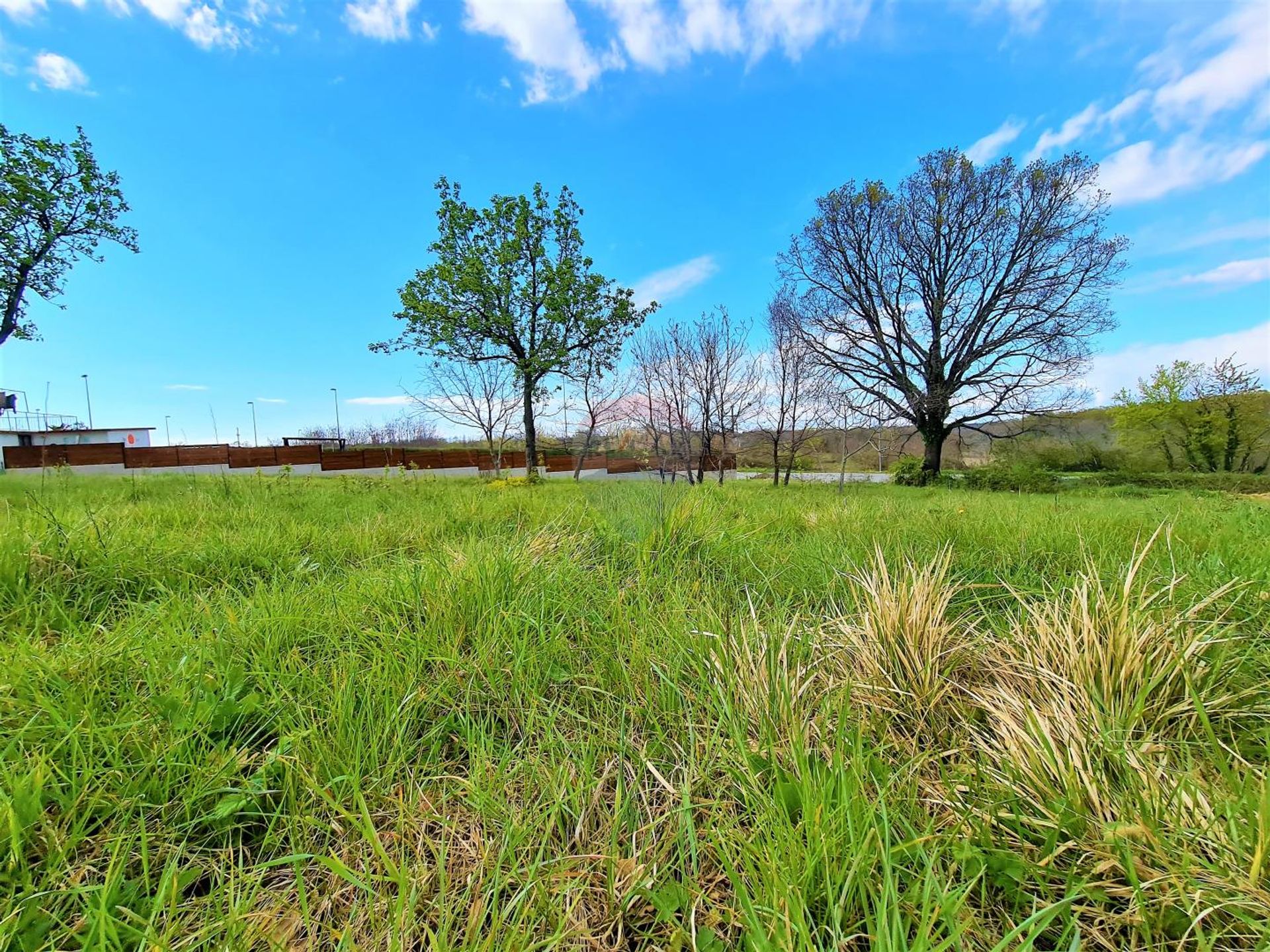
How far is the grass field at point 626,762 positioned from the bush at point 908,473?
1828cm

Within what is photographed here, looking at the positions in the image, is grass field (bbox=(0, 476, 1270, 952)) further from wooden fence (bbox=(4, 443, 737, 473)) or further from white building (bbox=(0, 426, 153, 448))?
white building (bbox=(0, 426, 153, 448))

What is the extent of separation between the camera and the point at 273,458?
25594 mm

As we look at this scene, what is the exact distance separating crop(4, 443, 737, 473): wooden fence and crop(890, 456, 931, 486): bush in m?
6.90

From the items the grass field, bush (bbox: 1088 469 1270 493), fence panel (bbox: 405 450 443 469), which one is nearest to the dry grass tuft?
the grass field

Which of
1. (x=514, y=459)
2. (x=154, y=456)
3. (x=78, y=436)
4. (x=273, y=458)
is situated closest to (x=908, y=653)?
(x=514, y=459)

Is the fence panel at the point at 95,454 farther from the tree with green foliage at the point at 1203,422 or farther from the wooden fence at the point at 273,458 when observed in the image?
the tree with green foliage at the point at 1203,422

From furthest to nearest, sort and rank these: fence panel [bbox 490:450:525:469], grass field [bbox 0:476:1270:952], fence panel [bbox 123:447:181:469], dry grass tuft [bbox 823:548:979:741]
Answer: fence panel [bbox 490:450:525:469], fence panel [bbox 123:447:181:469], dry grass tuft [bbox 823:548:979:741], grass field [bbox 0:476:1270:952]

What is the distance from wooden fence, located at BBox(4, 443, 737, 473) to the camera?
832 inches

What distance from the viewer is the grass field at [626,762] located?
0.82 meters

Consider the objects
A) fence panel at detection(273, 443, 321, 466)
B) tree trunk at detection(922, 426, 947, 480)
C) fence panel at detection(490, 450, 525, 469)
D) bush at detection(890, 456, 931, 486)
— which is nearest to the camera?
bush at detection(890, 456, 931, 486)

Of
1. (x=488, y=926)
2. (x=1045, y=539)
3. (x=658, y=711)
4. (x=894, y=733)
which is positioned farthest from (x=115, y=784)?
(x=1045, y=539)

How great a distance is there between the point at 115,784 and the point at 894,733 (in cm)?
200

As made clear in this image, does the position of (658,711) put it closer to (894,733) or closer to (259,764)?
(894,733)

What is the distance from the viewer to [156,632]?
1.71 meters
